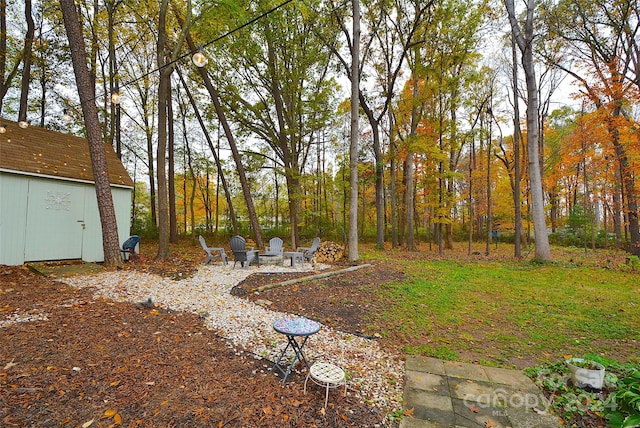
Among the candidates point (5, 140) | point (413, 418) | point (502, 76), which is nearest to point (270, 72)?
point (5, 140)

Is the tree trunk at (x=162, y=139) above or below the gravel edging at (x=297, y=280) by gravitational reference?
above

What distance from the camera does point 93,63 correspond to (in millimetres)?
11562

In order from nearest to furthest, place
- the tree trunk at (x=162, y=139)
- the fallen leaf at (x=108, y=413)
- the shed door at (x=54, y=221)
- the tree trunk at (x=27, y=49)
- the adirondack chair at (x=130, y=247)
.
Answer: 1. the fallen leaf at (x=108, y=413)
2. the shed door at (x=54, y=221)
3. the tree trunk at (x=162, y=139)
4. the adirondack chair at (x=130, y=247)
5. the tree trunk at (x=27, y=49)

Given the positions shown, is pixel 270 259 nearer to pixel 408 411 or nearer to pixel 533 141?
pixel 408 411

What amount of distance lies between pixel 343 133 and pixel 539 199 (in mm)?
11004

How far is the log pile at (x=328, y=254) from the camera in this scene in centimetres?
903

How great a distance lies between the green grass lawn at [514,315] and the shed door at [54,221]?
27.4 ft

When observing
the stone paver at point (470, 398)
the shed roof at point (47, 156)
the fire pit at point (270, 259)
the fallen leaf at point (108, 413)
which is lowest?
the stone paver at point (470, 398)

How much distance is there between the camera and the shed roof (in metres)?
6.87

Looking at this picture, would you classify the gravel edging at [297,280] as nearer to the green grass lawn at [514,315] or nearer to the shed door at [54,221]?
the green grass lawn at [514,315]

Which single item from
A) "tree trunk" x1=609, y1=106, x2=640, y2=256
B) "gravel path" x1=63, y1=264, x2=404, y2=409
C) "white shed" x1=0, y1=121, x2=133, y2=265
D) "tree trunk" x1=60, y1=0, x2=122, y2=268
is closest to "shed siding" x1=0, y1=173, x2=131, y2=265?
"white shed" x1=0, y1=121, x2=133, y2=265

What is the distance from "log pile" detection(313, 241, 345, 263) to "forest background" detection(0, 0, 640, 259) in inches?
35.4

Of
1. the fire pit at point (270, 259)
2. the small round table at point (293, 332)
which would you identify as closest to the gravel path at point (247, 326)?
the small round table at point (293, 332)

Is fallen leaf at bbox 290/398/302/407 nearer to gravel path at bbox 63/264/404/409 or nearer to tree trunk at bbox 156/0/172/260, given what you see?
gravel path at bbox 63/264/404/409
